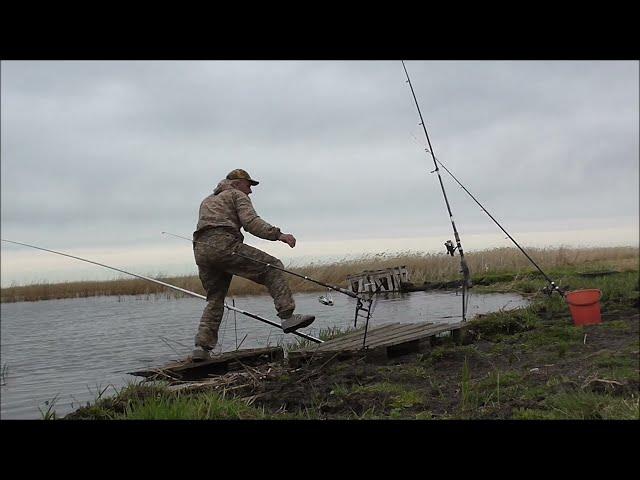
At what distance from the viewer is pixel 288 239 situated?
514 centimetres

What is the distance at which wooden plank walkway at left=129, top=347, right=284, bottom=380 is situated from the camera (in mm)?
5438

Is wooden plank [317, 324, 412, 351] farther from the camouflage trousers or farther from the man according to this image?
the camouflage trousers

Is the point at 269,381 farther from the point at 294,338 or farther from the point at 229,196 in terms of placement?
the point at 294,338

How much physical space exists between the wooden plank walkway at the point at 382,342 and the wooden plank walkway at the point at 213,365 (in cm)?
54

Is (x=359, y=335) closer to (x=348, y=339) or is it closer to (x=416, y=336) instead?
(x=348, y=339)

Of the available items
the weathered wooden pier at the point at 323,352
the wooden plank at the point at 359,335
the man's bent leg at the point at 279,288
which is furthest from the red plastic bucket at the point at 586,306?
the man's bent leg at the point at 279,288

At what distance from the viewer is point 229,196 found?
17.8ft

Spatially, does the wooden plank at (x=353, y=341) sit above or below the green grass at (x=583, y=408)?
above

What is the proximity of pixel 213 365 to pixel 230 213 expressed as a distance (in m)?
1.46

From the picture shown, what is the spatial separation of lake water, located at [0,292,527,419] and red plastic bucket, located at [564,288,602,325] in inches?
81.7

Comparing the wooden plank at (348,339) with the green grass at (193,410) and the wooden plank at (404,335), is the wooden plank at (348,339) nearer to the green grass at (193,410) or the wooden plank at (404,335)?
the wooden plank at (404,335)

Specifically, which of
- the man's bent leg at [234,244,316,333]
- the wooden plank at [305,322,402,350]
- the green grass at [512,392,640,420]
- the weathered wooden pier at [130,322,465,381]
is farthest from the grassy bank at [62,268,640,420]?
the man's bent leg at [234,244,316,333]

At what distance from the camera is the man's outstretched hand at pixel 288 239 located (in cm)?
512
